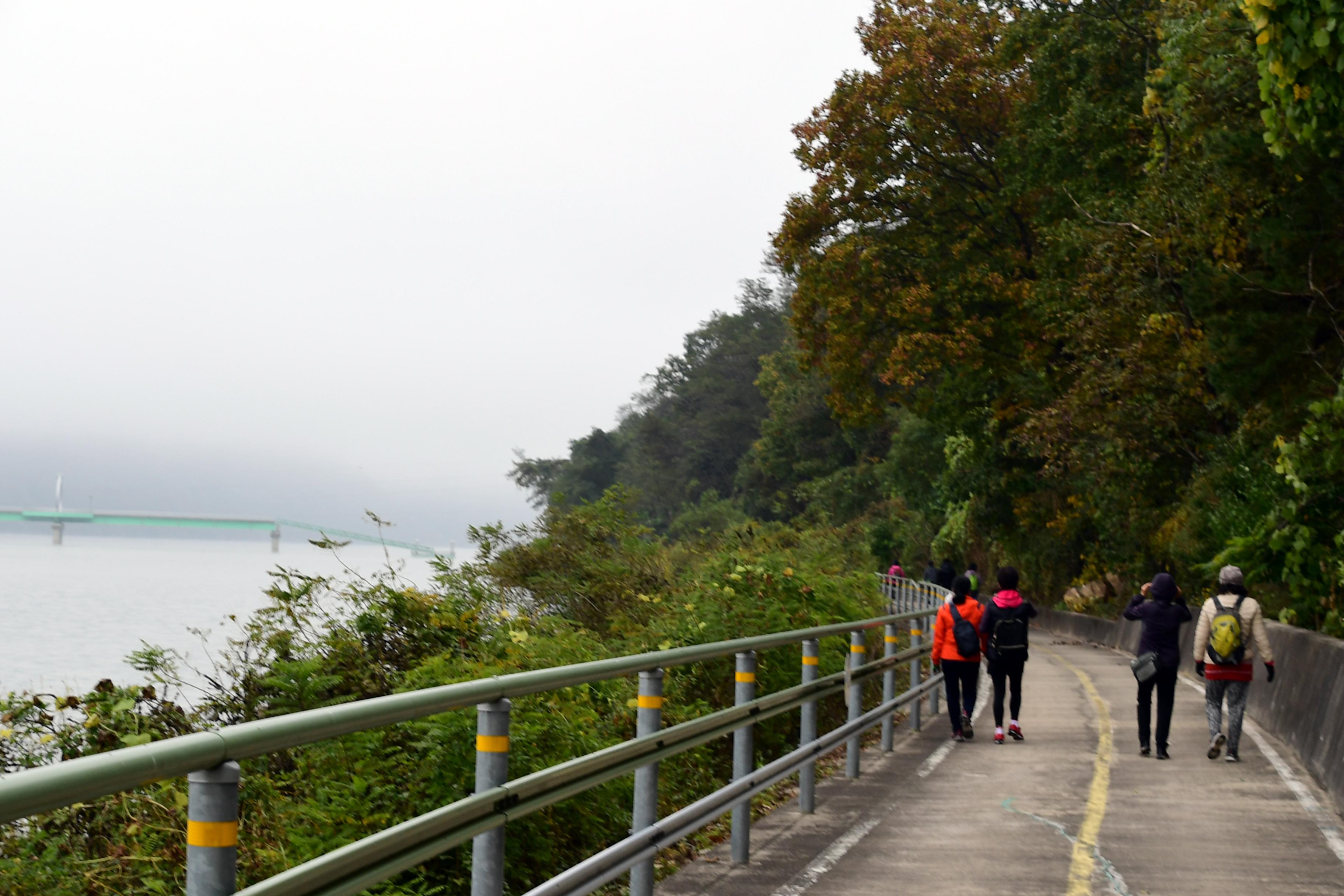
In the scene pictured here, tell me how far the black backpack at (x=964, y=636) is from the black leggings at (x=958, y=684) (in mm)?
114

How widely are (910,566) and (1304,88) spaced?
4430cm

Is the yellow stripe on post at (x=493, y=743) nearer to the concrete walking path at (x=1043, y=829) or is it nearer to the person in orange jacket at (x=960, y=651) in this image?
the concrete walking path at (x=1043, y=829)

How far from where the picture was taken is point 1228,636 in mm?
12648

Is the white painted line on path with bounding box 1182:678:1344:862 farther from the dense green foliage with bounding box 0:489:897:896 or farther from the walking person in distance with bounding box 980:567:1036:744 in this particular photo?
the dense green foliage with bounding box 0:489:897:896

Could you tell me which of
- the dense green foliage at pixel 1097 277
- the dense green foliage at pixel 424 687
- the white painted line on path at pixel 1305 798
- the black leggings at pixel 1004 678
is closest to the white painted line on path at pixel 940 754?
the black leggings at pixel 1004 678

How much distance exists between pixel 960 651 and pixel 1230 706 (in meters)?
2.73

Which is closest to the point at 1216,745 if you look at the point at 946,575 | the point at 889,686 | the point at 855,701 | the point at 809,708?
the point at 889,686

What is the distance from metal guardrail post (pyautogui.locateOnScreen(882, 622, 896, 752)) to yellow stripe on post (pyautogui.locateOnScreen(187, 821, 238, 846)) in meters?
10.1

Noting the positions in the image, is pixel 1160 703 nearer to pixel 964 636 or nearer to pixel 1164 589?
pixel 1164 589

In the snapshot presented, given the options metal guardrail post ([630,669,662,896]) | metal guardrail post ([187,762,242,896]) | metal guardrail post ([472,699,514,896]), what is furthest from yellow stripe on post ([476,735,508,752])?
metal guardrail post ([630,669,662,896])

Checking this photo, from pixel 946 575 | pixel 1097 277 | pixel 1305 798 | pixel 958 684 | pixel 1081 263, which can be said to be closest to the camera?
pixel 1305 798

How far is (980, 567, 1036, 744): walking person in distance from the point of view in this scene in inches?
568

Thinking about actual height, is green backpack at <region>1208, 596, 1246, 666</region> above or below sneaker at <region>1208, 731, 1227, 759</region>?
above

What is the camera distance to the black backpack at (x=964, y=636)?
14.5 meters
